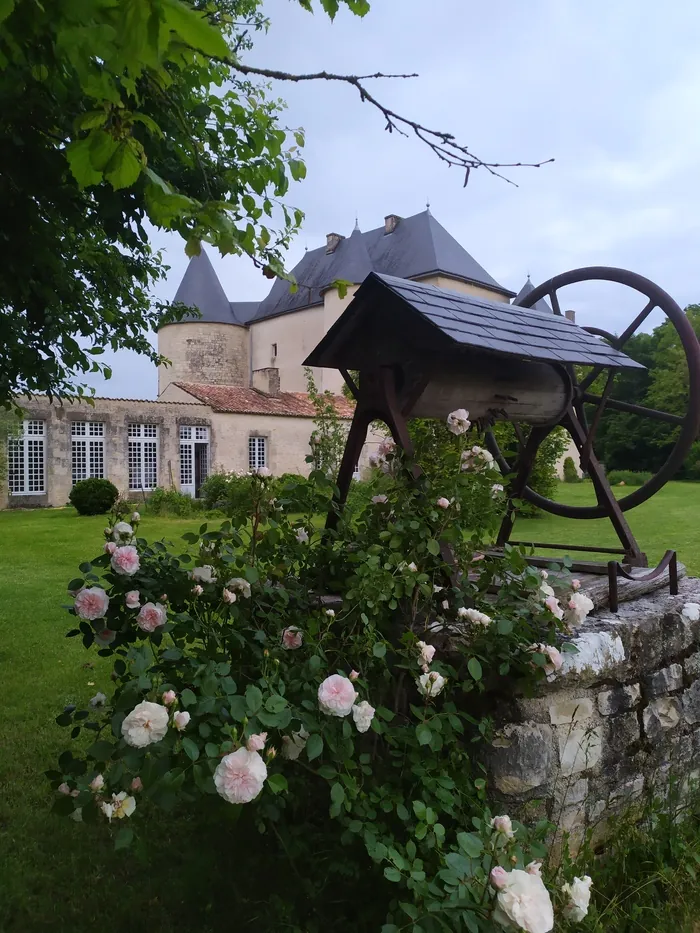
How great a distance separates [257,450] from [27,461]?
21.5 feet

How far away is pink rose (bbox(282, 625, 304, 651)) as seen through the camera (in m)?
2.19

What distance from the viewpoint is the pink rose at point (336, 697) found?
177 cm

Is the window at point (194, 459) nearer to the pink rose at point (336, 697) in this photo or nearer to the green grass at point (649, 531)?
the green grass at point (649, 531)

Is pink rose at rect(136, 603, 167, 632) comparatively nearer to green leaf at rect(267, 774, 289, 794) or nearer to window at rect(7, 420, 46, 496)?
green leaf at rect(267, 774, 289, 794)

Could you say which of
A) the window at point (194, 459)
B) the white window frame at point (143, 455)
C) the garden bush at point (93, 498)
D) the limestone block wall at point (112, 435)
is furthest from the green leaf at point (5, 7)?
the window at point (194, 459)

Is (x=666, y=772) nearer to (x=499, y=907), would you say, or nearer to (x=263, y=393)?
(x=499, y=907)

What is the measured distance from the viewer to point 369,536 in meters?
2.48

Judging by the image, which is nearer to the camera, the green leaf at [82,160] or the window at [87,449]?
the green leaf at [82,160]

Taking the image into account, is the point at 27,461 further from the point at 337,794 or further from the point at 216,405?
the point at 337,794

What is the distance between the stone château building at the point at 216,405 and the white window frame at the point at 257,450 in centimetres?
3

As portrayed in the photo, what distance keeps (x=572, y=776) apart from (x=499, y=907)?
3.71 feet

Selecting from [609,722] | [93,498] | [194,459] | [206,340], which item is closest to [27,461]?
[93,498]

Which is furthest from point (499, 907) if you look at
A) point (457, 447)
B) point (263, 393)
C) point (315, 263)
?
point (315, 263)

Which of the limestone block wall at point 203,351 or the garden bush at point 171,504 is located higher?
the limestone block wall at point 203,351
